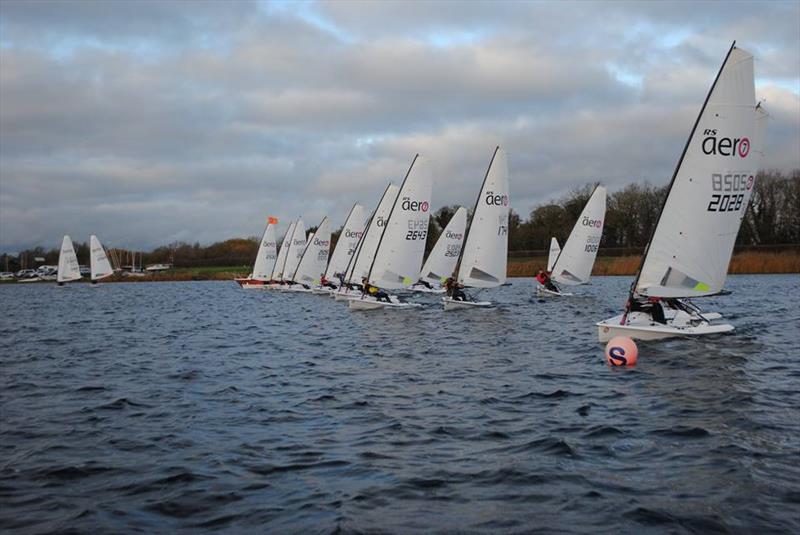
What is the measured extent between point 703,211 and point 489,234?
12.7 metres

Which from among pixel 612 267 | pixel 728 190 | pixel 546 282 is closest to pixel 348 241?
pixel 546 282

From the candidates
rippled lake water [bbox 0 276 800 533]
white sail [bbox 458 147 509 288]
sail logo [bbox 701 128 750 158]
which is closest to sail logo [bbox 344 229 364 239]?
white sail [bbox 458 147 509 288]

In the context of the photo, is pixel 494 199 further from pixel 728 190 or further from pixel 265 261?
pixel 265 261

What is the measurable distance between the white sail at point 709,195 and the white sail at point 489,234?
11.9 metres

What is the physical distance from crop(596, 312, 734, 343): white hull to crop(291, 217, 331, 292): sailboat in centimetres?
3409

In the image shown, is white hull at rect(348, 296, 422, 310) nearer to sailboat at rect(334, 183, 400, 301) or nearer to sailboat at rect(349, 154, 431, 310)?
sailboat at rect(349, 154, 431, 310)

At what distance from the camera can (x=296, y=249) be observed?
5681 cm

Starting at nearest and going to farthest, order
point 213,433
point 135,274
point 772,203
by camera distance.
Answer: point 213,433, point 772,203, point 135,274

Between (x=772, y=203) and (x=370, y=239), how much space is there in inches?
2390

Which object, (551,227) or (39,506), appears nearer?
(39,506)

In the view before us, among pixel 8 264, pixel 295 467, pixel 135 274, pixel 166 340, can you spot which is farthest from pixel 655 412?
pixel 8 264

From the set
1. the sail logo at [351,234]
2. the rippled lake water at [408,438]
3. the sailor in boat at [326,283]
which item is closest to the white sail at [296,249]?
the sailor in boat at [326,283]

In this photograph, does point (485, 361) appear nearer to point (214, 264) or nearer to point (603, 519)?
point (603, 519)

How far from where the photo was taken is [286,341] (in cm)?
1998
